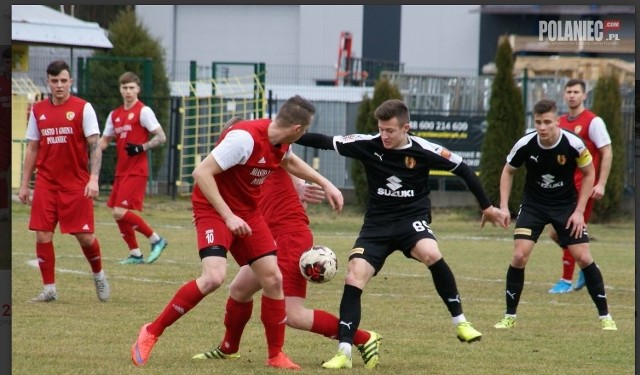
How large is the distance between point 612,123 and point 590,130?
11.2 metres

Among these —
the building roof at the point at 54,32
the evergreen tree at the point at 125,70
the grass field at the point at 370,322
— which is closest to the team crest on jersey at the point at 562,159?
the grass field at the point at 370,322

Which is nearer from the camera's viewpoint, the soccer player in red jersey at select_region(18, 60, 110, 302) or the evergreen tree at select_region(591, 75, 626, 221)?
the soccer player in red jersey at select_region(18, 60, 110, 302)

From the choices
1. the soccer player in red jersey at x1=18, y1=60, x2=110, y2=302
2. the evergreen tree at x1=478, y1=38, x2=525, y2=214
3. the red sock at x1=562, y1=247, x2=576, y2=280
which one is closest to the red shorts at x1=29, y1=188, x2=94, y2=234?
the soccer player in red jersey at x1=18, y1=60, x2=110, y2=302

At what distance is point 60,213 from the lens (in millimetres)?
10398

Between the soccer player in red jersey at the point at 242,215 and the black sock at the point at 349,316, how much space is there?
1.33ft

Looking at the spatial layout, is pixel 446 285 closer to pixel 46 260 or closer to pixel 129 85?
pixel 46 260

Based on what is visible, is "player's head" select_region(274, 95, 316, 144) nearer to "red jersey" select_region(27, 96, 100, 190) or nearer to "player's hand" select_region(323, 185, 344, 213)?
"player's hand" select_region(323, 185, 344, 213)

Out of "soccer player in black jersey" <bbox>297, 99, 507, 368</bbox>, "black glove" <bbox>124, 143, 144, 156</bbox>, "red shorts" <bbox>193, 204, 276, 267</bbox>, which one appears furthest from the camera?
"black glove" <bbox>124, 143, 144, 156</bbox>

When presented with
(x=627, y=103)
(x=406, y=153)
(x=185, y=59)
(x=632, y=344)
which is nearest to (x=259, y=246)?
(x=406, y=153)

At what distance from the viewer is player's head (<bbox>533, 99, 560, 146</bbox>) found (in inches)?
373

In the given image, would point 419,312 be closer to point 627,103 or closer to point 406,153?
point 406,153

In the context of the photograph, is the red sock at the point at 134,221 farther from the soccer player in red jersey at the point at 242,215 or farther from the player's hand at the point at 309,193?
the soccer player in red jersey at the point at 242,215

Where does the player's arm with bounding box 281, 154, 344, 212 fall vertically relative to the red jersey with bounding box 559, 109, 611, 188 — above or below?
below

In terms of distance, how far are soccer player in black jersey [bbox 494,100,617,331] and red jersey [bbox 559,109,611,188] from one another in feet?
5.63
